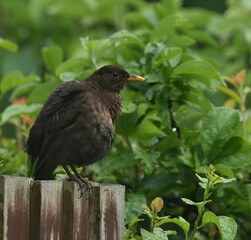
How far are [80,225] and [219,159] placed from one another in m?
1.17

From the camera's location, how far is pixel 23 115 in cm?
470

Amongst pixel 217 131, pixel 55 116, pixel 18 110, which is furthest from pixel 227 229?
pixel 18 110

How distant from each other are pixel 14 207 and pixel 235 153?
5.12 feet

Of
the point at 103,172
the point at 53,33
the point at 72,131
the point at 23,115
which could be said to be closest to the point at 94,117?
the point at 72,131

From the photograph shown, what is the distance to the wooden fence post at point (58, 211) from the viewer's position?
283 centimetres

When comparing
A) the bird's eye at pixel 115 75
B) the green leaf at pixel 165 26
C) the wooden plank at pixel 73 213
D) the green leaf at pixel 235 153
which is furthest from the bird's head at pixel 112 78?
the wooden plank at pixel 73 213

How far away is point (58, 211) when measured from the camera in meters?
3.05

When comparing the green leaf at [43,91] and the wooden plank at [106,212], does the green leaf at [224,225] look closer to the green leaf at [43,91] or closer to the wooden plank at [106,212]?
the wooden plank at [106,212]

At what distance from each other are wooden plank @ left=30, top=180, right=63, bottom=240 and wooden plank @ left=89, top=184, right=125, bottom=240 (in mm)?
236

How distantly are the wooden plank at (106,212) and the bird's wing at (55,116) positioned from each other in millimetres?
745

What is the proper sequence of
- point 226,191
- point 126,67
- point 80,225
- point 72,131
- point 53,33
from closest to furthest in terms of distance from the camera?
1. point 80,225
2. point 72,131
3. point 226,191
4. point 126,67
5. point 53,33

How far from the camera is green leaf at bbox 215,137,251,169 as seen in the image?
4.03 metres

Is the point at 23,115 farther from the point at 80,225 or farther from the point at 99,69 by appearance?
the point at 80,225

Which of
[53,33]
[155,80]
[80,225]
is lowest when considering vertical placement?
[80,225]
